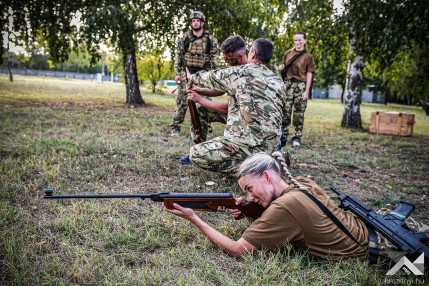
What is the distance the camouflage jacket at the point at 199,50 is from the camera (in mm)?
7773

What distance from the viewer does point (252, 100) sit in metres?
4.05

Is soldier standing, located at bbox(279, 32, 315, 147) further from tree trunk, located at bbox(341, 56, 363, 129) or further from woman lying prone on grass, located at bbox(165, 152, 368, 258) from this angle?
woman lying prone on grass, located at bbox(165, 152, 368, 258)

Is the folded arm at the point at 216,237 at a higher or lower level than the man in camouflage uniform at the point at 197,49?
lower

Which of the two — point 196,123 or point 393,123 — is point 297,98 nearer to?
point 196,123

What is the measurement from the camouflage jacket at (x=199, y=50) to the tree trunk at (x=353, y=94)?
7.17 m

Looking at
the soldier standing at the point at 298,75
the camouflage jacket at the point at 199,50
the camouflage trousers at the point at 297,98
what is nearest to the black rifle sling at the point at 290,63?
the soldier standing at the point at 298,75

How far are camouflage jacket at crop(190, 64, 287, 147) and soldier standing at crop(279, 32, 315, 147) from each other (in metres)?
4.26

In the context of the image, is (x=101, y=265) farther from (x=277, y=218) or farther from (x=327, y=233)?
(x=327, y=233)

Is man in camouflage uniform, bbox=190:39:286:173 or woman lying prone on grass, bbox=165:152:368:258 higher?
man in camouflage uniform, bbox=190:39:286:173

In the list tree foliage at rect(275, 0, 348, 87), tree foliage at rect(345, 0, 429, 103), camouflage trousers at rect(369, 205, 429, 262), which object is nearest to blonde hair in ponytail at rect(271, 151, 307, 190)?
camouflage trousers at rect(369, 205, 429, 262)

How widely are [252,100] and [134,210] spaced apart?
73.1 inches

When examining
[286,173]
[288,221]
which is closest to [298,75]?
[286,173]

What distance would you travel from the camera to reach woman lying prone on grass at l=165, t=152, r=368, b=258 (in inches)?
106

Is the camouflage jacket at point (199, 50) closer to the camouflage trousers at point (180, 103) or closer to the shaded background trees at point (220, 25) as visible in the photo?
the camouflage trousers at point (180, 103)
